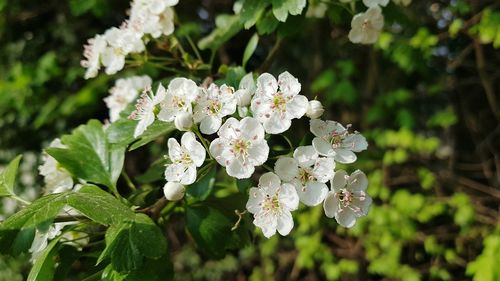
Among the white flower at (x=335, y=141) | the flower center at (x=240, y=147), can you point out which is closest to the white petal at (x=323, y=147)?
the white flower at (x=335, y=141)

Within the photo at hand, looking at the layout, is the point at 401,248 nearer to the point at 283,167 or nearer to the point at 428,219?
the point at 428,219

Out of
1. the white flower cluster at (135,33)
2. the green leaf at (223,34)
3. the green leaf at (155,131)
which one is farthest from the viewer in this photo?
the green leaf at (223,34)

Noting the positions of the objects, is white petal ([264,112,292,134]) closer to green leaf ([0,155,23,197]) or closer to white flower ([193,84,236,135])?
white flower ([193,84,236,135])

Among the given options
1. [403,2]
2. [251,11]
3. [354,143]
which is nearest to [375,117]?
[403,2]

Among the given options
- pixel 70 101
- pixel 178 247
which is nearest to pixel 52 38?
pixel 70 101

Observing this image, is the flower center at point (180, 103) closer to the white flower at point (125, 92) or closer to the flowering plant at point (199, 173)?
the flowering plant at point (199, 173)

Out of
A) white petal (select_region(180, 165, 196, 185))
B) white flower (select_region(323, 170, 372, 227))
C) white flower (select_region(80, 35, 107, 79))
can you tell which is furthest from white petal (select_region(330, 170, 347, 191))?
white flower (select_region(80, 35, 107, 79))

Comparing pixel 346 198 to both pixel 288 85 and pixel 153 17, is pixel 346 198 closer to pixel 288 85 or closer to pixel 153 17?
pixel 288 85
